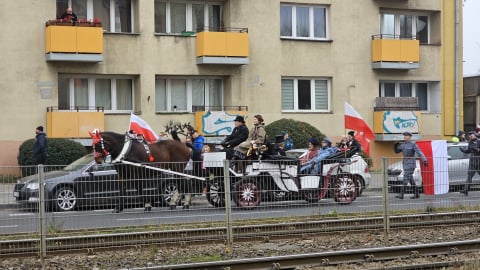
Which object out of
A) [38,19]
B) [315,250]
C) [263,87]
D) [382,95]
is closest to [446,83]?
[382,95]

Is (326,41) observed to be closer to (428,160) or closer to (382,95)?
(382,95)

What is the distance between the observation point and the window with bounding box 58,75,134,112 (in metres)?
28.4

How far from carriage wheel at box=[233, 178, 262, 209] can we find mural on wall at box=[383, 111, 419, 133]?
20906mm

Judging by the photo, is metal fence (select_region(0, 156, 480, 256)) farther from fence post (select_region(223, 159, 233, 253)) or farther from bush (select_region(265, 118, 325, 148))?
bush (select_region(265, 118, 325, 148))

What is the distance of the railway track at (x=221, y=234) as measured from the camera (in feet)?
37.6

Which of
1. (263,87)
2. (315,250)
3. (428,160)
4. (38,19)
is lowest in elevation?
(315,250)

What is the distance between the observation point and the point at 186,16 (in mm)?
30266

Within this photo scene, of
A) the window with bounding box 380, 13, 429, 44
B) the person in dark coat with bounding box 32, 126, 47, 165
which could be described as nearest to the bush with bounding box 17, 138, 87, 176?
the person in dark coat with bounding box 32, 126, 47, 165

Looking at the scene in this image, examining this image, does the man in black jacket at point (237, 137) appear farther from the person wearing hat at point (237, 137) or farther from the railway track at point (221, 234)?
the railway track at point (221, 234)

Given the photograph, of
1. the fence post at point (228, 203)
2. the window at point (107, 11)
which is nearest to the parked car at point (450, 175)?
the fence post at point (228, 203)

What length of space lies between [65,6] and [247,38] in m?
6.73

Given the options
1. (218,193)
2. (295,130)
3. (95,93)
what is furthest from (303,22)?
(218,193)

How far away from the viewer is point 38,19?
27.4 meters

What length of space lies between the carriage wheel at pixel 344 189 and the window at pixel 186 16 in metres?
17.7
